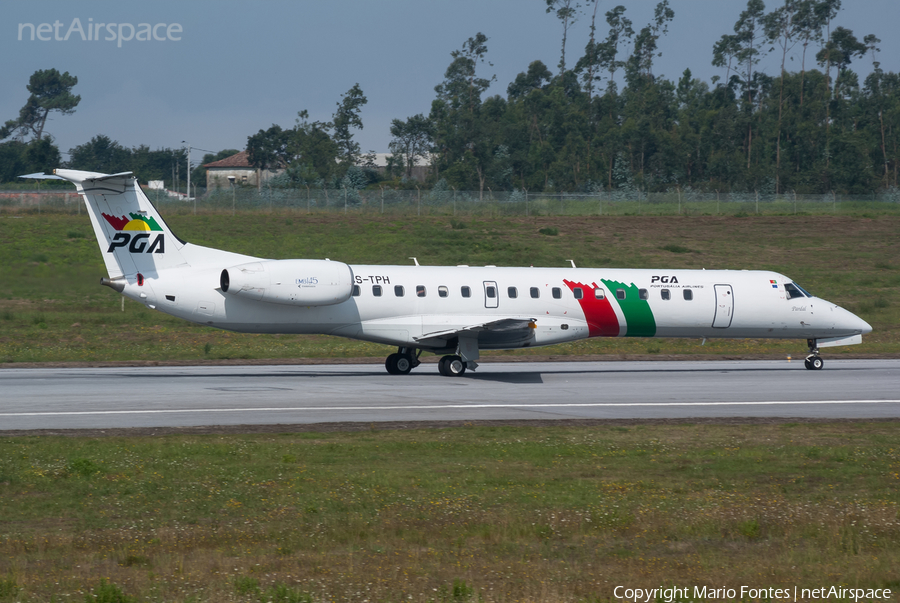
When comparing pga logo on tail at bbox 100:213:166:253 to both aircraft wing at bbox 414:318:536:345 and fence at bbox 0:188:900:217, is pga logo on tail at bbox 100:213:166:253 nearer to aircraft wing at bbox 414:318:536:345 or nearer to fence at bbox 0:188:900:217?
aircraft wing at bbox 414:318:536:345

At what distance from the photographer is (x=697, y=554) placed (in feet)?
28.7

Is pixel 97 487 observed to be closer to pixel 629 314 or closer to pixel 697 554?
pixel 697 554

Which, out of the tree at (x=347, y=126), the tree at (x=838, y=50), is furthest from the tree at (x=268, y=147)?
the tree at (x=838, y=50)

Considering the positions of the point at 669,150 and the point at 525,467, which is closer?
the point at 525,467

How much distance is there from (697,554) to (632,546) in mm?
625

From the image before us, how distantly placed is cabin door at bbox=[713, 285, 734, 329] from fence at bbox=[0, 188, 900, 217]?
3884 centimetres

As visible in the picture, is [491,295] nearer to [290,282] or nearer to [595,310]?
[595,310]

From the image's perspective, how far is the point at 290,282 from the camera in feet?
76.1

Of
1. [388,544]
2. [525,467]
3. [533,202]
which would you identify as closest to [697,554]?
[388,544]

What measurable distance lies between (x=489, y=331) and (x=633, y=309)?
4646 mm

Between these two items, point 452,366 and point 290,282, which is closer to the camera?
point 290,282

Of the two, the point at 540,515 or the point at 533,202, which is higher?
the point at 533,202

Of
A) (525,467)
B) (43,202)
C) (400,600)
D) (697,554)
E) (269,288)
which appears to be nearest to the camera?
(400,600)

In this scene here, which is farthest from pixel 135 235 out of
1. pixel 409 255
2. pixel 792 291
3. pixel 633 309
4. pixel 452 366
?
pixel 409 255
